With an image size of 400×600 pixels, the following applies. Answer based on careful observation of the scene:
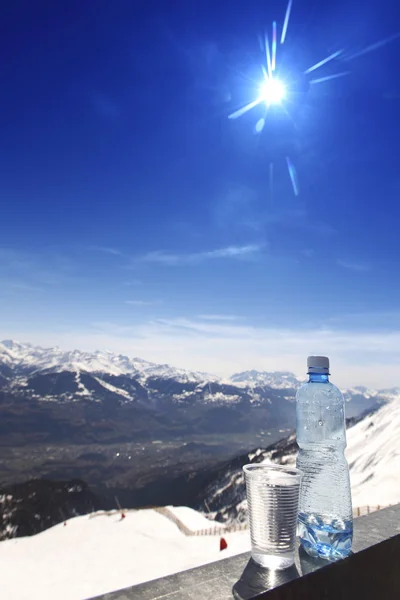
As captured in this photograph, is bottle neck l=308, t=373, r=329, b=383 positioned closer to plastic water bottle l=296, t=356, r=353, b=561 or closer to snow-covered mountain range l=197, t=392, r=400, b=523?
plastic water bottle l=296, t=356, r=353, b=561

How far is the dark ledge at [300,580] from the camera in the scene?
156 cm

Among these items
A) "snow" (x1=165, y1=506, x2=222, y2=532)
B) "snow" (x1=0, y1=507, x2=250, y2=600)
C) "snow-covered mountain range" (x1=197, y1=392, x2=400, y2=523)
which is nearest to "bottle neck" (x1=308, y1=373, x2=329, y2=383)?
"snow-covered mountain range" (x1=197, y1=392, x2=400, y2=523)

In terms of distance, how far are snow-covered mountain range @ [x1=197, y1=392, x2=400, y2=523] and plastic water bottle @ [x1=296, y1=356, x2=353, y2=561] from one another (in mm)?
2369

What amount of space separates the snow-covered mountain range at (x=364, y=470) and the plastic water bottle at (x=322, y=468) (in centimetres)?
237

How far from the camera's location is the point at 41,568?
1134 inches

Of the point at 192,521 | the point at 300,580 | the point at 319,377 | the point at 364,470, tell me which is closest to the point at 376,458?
the point at 364,470

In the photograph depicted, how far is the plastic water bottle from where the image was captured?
6.84 feet

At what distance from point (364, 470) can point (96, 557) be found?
52.9 m

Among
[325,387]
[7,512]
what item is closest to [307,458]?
[325,387]

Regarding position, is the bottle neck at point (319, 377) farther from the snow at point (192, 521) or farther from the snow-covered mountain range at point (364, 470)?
the snow at point (192, 521)

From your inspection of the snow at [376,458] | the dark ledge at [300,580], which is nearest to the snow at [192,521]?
the snow at [376,458]

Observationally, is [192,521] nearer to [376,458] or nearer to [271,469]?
[376,458]

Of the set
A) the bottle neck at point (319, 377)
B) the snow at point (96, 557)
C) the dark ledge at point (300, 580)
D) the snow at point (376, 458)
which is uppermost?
the bottle neck at point (319, 377)

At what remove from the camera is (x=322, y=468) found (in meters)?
2.22
